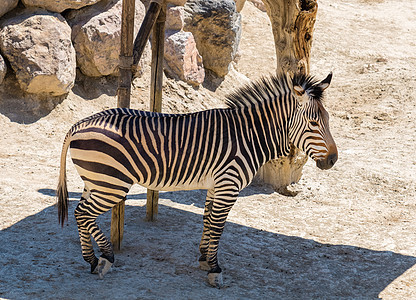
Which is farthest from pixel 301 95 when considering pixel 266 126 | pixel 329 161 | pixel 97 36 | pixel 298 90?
pixel 97 36

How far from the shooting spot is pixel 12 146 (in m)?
8.03

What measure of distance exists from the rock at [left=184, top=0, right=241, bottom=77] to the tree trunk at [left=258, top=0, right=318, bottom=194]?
3678 millimetres

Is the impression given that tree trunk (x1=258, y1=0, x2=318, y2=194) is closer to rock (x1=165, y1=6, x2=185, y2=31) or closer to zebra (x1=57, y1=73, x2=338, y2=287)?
zebra (x1=57, y1=73, x2=338, y2=287)

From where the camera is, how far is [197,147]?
15.1 feet

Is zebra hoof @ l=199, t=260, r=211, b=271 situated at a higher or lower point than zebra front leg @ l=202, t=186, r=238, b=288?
lower

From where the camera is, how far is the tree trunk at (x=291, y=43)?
7195mm

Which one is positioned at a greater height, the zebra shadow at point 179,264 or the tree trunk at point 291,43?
the tree trunk at point 291,43

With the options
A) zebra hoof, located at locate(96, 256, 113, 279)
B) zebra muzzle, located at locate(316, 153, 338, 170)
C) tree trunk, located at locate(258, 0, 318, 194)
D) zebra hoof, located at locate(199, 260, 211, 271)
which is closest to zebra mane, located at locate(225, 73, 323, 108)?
zebra muzzle, located at locate(316, 153, 338, 170)

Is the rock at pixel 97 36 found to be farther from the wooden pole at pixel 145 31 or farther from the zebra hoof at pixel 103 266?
the zebra hoof at pixel 103 266

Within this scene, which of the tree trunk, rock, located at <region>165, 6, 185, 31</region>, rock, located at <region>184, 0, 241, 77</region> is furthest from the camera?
rock, located at <region>184, 0, 241, 77</region>

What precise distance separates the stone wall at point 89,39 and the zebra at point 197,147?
443 centimetres

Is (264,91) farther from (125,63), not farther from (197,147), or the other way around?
(125,63)

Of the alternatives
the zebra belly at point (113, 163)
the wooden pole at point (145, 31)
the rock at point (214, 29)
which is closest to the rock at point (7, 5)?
the rock at point (214, 29)

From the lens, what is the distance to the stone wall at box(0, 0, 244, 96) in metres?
8.44
